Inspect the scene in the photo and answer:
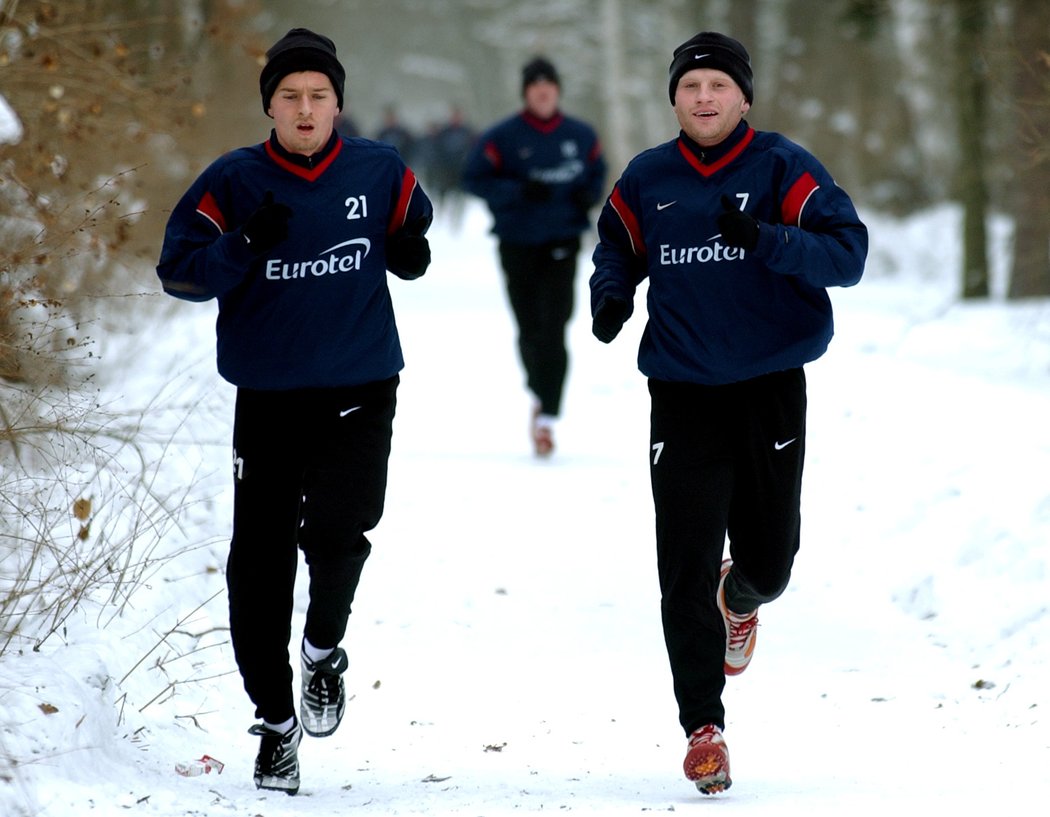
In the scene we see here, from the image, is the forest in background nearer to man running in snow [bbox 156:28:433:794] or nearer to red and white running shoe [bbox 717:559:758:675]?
man running in snow [bbox 156:28:433:794]

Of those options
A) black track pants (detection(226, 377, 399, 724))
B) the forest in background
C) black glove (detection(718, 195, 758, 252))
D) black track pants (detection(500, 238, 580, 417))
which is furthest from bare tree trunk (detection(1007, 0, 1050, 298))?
→ black track pants (detection(226, 377, 399, 724))

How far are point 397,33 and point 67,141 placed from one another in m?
61.0

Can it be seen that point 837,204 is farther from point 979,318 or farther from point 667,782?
point 979,318

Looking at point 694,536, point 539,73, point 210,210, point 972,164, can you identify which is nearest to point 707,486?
point 694,536

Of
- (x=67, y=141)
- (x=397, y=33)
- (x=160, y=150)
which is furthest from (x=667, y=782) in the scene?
(x=397, y=33)

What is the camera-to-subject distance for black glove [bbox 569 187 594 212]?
902cm

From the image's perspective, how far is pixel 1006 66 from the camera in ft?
45.0

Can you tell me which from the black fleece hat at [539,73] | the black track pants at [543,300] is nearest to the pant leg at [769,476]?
the black track pants at [543,300]

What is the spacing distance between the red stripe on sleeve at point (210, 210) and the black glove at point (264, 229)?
0.23 m

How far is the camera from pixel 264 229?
13.4ft

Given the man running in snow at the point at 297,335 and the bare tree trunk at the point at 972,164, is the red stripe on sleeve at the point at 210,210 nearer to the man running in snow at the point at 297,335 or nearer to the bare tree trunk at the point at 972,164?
the man running in snow at the point at 297,335

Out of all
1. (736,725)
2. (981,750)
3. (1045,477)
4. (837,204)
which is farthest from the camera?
(1045,477)

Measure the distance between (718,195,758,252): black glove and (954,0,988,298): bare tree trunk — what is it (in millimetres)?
12488

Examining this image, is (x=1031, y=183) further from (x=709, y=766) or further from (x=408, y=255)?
(x=709, y=766)
